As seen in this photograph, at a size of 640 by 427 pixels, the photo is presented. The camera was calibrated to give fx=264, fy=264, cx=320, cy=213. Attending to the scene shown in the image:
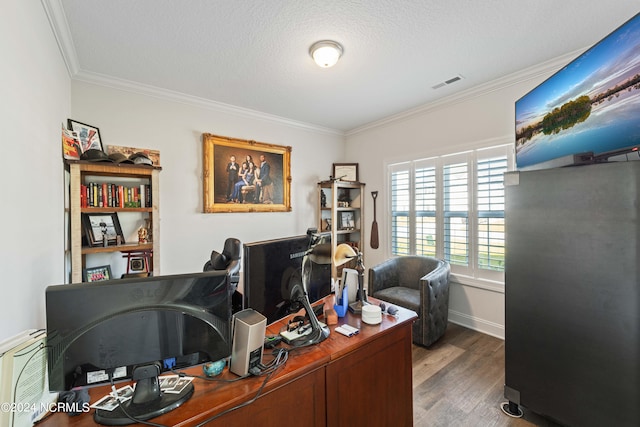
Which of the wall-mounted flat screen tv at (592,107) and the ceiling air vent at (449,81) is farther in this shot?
the ceiling air vent at (449,81)

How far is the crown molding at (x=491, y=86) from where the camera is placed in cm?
241

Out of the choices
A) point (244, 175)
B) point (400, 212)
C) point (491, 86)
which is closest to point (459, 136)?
point (491, 86)

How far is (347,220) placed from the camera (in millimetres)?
4438

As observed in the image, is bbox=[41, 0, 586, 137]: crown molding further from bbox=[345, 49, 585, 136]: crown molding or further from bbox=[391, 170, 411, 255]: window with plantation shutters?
bbox=[391, 170, 411, 255]: window with plantation shutters

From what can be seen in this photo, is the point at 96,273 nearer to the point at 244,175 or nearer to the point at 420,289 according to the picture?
the point at 244,175

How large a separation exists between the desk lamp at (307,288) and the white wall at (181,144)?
2.33 m

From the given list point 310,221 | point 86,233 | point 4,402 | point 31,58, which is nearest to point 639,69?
point 4,402

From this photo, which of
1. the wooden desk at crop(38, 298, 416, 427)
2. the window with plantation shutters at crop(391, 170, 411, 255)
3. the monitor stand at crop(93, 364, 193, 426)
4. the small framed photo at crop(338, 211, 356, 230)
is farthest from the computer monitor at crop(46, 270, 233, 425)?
the small framed photo at crop(338, 211, 356, 230)

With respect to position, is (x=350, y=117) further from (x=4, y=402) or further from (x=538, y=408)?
(x=4, y=402)

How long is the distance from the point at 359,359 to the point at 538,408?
1416mm

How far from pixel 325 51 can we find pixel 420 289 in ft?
7.66

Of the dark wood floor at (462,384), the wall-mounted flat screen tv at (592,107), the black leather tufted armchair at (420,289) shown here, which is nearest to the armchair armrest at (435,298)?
the black leather tufted armchair at (420,289)

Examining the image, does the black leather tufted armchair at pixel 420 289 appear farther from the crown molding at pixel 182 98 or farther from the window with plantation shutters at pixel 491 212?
the crown molding at pixel 182 98

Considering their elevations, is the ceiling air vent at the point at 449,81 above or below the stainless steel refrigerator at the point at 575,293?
above
